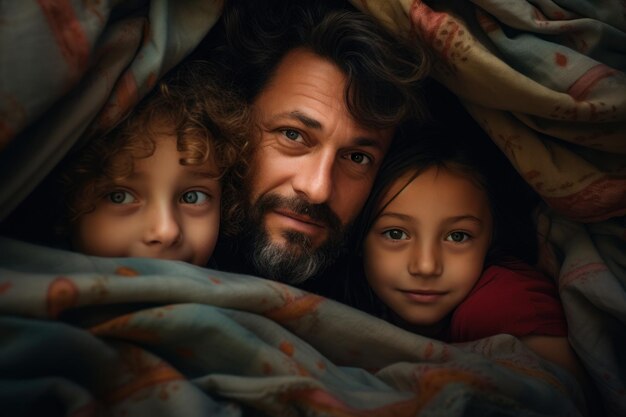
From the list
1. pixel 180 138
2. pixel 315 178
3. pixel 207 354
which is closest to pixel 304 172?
pixel 315 178

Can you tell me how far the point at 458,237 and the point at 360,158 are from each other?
0.26m

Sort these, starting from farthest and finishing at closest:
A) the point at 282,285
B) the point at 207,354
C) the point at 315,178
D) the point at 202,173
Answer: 1. the point at 315,178
2. the point at 202,173
3. the point at 282,285
4. the point at 207,354

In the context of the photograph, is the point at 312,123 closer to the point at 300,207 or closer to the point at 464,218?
the point at 300,207

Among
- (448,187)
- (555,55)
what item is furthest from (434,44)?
(448,187)

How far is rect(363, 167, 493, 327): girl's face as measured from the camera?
1.20 m

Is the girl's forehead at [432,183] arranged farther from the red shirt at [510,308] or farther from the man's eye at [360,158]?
the red shirt at [510,308]

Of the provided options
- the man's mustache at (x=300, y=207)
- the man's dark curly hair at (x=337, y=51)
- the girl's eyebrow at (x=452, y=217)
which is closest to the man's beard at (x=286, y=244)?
the man's mustache at (x=300, y=207)

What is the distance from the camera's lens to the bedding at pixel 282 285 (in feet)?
2.40

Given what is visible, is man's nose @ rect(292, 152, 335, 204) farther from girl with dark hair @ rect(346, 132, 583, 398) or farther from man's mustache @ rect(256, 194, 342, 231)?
girl with dark hair @ rect(346, 132, 583, 398)

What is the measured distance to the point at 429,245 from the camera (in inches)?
46.9

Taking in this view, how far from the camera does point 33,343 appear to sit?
690mm

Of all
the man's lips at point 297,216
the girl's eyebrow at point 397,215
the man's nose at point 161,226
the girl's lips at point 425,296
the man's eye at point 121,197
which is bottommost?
the girl's lips at point 425,296

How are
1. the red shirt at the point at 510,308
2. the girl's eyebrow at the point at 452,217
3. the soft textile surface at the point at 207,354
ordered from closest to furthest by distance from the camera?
the soft textile surface at the point at 207,354 < the red shirt at the point at 510,308 < the girl's eyebrow at the point at 452,217

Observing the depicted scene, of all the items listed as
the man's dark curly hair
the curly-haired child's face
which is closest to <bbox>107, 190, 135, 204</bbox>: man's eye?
the curly-haired child's face
